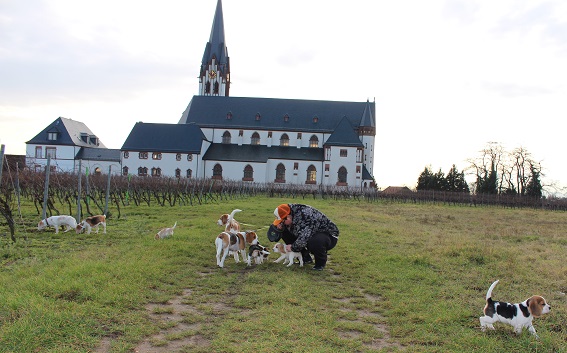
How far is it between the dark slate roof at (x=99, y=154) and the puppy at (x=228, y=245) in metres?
63.0

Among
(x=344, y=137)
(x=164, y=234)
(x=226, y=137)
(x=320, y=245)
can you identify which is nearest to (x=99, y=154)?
(x=226, y=137)

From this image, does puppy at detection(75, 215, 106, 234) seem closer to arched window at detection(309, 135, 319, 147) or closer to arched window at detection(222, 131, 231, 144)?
arched window at detection(222, 131, 231, 144)

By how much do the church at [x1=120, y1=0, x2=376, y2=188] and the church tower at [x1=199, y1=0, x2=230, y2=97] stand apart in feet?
0.55

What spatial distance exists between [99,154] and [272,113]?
27.5m

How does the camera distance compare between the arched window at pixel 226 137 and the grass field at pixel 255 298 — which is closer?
the grass field at pixel 255 298

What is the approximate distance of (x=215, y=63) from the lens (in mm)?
75875

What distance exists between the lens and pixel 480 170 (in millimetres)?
73688

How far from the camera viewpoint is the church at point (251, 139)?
64.7 metres

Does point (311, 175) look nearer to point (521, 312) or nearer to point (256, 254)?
point (256, 254)

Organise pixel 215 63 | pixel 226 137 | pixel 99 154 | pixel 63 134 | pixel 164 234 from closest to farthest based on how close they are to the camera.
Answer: pixel 164 234 < pixel 63 134 < pixel 99 154 < pixel 226 137 < pixel 215 63

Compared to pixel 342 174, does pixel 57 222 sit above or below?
below

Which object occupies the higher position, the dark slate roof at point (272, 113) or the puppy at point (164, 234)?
the dark slate roof at point (272, 113)

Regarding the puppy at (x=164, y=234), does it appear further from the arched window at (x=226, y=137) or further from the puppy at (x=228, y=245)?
the arched window at (x=226, y=137)

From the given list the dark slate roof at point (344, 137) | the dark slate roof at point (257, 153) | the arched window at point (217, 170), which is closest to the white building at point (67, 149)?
the arched window at point (217, 170)
